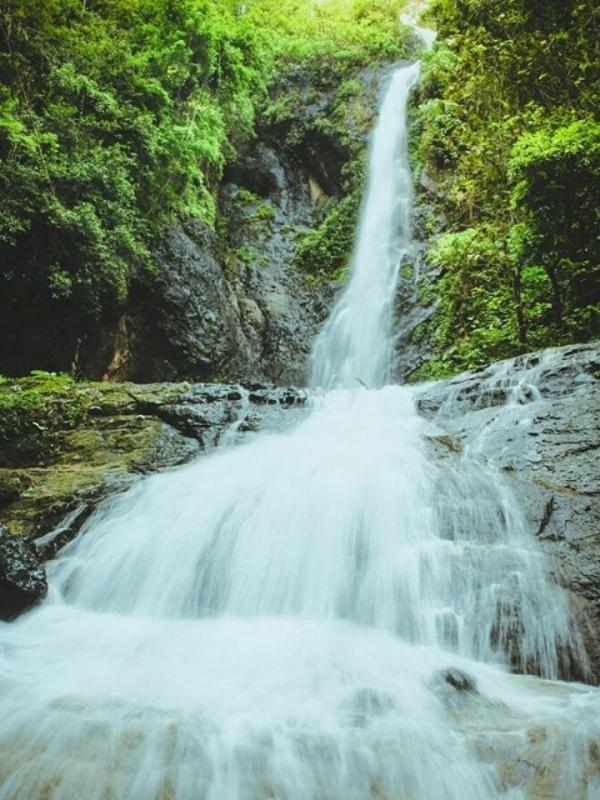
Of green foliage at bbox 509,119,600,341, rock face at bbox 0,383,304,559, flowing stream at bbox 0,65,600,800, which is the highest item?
green foliage at bbox 509,119,600,341

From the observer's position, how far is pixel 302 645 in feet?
12.0

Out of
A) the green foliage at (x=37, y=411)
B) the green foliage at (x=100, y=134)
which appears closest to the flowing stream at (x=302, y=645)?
the green foliage at (x=37, y=411)

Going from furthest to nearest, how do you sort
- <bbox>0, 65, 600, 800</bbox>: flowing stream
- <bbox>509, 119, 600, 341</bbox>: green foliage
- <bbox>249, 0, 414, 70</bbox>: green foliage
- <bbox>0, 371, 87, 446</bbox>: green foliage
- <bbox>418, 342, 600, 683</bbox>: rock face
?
<bbox>249, 0, 414, 70</bbox>: green foliage → <bbox>509, 119, 600, 341</bbox>: green foliage → <bbox>0, 371, 87, 446</bbox>: green foliage → <bbox>418, 342, 600, 683</bbox>: rock face → <bbox>0, 65, 600, 800</bbox>: flowing stream

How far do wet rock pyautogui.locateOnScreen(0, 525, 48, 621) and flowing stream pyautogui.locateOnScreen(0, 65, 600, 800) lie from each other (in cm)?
13

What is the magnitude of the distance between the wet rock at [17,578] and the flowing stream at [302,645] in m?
0.13

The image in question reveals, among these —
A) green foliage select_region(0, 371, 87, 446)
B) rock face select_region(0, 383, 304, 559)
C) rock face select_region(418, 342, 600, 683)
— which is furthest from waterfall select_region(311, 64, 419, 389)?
green foliage select_region(0, 371, 87, 446)

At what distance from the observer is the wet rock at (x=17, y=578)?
4.19 m

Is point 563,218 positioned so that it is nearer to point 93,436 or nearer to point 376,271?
point 93,436

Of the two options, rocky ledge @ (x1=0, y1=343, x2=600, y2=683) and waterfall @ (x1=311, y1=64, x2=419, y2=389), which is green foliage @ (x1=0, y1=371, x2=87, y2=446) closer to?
rocky ledge @ (x1=0, y1=343, x2=600, y2=683)

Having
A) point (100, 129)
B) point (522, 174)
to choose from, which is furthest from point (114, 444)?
point (522, 174)

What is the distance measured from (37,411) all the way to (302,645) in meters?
5.20

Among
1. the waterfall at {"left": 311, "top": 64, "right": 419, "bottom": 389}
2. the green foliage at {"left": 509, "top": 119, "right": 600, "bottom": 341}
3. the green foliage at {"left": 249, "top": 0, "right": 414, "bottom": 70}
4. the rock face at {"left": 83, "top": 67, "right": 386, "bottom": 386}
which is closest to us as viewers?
the green foliage at {"left": 509, "top": 119, "right": 600, "bottom": 341}

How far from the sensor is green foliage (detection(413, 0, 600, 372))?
24.3ft

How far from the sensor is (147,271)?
10898mm
